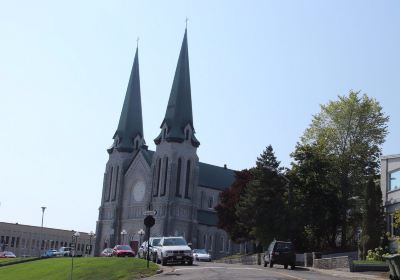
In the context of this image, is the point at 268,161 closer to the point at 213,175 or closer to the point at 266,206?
the point at 266,206

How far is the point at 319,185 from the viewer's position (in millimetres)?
51844

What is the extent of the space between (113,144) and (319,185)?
59775 millimetres

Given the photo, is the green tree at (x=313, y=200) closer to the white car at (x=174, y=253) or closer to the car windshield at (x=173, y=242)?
the car windshield at (x=173, y=242)

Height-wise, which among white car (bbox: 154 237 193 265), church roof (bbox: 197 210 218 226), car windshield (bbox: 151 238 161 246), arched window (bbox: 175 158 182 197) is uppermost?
arched window (bbox: 175 158 182 197)

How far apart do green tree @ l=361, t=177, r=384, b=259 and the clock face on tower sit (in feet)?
192

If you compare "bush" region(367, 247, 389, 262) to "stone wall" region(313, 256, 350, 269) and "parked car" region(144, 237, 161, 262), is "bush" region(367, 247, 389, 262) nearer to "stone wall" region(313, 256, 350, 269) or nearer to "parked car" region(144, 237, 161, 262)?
"stone wall" region(313, 256, 350, 269)

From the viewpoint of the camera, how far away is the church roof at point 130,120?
103 metres

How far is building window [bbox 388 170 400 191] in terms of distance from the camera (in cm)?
4447

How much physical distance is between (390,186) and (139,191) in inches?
2306

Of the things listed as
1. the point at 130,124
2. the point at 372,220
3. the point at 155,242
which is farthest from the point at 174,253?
the point at 130,124

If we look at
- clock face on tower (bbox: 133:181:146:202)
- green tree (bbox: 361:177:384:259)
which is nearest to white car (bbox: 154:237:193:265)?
green tree (bbox: 361:177:384:259)

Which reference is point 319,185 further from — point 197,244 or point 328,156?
point 197,244

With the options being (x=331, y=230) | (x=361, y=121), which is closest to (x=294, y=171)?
(x=331, y=230)

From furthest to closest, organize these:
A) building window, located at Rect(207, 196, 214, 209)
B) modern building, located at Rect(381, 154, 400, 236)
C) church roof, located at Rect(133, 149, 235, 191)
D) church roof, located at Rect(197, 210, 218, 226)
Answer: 1. building window, located at Rect(207, 196, 214, 209)
2. church roof, located at Rect(133, 149, 235, 191)
3. church roof, located at Rect(197, 210, 218, 226)
4. modern building, located at Rect(381, 154, 400, 236)
